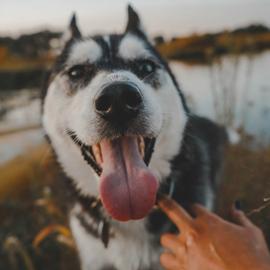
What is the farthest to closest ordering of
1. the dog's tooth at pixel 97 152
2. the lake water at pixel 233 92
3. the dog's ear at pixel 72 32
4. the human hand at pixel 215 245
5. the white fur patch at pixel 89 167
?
the lake water at pixel 233 92 < the dog's ear at pixel 72 32 < the white fur patch at pixel 89 167 < the dog's tooth at pixel 97 152 < the human hand at pixel 215 245

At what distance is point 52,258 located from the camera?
3.03 m

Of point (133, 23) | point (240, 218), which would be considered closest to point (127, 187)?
point (240, 218)

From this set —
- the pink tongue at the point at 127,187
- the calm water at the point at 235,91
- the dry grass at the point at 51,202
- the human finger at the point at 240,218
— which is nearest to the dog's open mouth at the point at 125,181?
the pink tongue at the point at 127,187

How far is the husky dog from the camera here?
1.74m

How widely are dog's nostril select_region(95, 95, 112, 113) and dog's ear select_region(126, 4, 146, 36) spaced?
813mm

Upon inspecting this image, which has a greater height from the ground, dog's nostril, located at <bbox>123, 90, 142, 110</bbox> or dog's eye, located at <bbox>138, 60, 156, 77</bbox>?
dog's nostril, located at <bbox>123, 90, 142, 110</bbox>

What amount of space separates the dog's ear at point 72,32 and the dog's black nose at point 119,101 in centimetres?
80

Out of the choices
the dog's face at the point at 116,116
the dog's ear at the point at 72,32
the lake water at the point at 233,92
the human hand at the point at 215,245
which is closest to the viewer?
the human hand at the point at 215,245

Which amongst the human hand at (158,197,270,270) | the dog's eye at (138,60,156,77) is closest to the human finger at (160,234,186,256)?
the human hand at (158,197,270,270)

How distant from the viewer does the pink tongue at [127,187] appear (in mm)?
1725

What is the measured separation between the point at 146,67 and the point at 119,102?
1.71ft

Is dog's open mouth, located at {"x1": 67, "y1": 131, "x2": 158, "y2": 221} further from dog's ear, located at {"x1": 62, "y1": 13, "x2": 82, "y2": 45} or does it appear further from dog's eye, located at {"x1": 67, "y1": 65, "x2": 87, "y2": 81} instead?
dog's ear, located at {"x1": 62, "y1": 13, "x2": 82, "y2": 45}

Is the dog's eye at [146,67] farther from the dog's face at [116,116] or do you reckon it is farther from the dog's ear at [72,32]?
the dog's ear at [72,32]

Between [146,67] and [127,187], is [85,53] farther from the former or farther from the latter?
[127,187]
